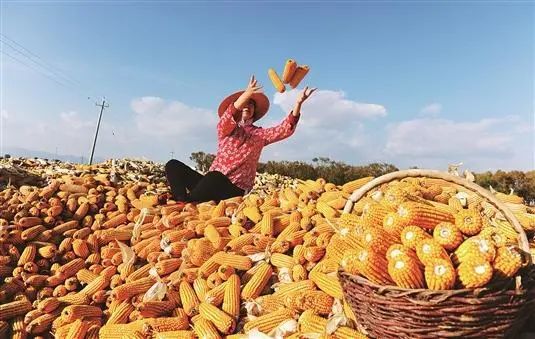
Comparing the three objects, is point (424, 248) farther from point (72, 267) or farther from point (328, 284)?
point (72, 267)

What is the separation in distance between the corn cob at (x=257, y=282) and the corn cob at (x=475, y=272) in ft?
5.88

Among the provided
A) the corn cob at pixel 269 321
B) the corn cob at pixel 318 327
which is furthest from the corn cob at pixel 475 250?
the corn cob at pixel 269 321

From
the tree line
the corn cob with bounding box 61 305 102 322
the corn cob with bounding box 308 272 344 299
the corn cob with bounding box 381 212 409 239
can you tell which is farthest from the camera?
the tree line

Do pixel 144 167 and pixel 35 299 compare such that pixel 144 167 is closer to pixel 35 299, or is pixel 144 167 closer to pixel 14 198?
pixel 14 198

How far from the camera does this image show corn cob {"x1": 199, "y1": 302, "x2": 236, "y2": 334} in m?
3.43

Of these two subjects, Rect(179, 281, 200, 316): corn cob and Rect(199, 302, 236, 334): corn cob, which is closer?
Rect(199, 302, 236, 334): corn cob

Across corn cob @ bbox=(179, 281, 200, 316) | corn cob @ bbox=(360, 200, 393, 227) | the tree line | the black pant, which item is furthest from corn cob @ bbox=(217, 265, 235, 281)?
the tree line

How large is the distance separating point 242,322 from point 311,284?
61cm

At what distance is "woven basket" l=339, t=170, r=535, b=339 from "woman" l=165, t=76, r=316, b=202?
13.8 ft

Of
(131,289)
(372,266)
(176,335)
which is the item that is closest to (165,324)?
(176,335)

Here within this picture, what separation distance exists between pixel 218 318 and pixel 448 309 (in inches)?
71.6

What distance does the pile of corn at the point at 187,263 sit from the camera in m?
3.31

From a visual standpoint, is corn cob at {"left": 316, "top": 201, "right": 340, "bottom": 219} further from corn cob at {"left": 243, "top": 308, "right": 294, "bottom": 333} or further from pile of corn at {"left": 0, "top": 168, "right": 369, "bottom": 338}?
corn cob at {"left": 243, "top": 308, "right": 294, "bottom": 333}

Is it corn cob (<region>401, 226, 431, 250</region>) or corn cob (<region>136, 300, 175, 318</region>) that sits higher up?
corn cob (<region>401, 226, 431, 250</region>)
